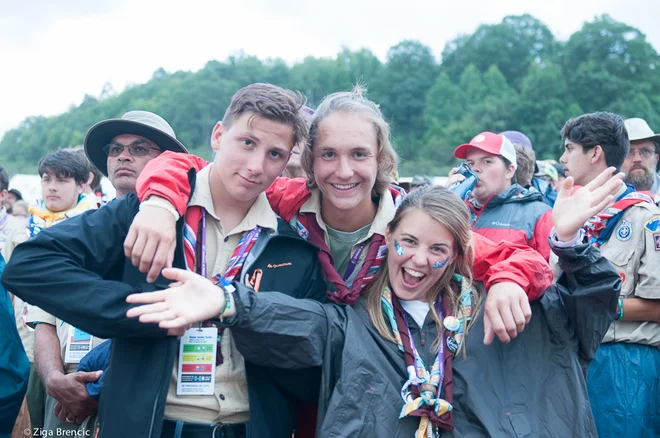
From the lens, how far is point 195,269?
248 cm

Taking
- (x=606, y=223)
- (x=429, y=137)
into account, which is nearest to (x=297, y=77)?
(x=429, y=137)

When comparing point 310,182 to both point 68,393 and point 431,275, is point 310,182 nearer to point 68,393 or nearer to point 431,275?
point 431,275

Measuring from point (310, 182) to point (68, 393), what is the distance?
1575 millimetres

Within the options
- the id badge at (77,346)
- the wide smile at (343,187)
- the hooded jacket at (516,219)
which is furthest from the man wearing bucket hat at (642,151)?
the id badge at (77,346)

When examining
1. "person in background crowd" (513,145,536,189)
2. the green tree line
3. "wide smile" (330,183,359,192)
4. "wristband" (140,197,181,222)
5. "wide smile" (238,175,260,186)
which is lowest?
"wristband" (140,197,181,222)

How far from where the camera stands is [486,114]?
6131 cm

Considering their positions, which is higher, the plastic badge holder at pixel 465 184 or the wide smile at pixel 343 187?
the plastic badge holder at pixel 465 184

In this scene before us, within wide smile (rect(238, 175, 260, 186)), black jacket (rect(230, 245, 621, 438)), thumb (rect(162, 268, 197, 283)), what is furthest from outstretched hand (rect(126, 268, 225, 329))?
wide smile (rect(238, 175, 260, 186))

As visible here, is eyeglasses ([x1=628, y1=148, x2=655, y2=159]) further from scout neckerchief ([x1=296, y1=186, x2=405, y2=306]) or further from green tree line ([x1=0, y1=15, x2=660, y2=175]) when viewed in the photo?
green tree line ([x1=0, y1=15, x2=660, y2=175])

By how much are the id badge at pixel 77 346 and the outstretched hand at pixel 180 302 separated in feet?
3.88

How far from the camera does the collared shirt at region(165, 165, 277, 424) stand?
245cm

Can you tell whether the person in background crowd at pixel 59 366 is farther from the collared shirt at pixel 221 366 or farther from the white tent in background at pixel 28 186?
the white tent in background at pixel 28 186

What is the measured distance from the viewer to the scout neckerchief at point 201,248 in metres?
2.46

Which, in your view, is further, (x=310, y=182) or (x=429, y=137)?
(x=429, y=137)
